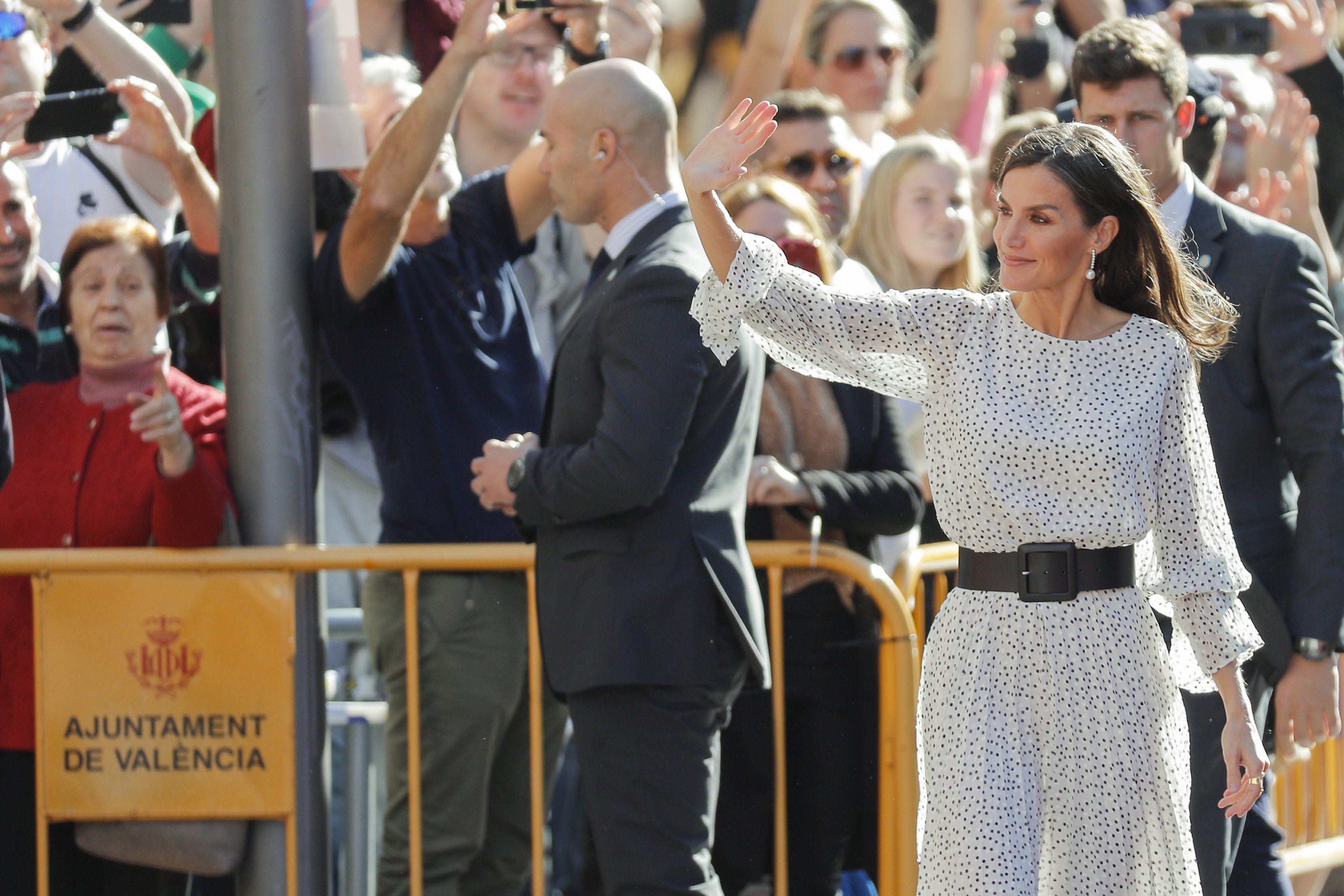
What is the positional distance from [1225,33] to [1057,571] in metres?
3.70

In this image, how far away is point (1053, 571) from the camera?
10.4ft

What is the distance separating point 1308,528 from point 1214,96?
128cm

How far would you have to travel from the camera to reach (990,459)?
3180mm

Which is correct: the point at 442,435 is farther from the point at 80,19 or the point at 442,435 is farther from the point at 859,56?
the point at 859,56

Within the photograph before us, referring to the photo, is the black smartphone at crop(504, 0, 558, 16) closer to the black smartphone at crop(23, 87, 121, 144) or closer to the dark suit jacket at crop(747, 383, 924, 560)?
the black smartphone at crop(23, 87, 121, 144)

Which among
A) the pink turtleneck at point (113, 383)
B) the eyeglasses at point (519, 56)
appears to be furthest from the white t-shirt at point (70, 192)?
the eyeglasses at point (519, 56)

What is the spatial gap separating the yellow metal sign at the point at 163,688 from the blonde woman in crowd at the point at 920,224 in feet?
7.12

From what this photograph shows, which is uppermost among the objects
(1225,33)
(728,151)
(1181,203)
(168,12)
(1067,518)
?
(1225,33)

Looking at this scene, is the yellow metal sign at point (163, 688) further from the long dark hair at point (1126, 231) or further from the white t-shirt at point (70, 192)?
the long dark hair at point (1126, 231)

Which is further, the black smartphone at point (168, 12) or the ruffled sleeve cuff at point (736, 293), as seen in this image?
the black smartphone at point (168, 12)

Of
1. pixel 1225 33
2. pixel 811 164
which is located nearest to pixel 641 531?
pixel 811 164

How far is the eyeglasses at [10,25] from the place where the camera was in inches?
176

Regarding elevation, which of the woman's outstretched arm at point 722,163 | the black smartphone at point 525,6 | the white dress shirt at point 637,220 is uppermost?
the black smartphone at point 525,6

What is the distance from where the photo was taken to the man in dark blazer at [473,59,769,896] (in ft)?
12.2
